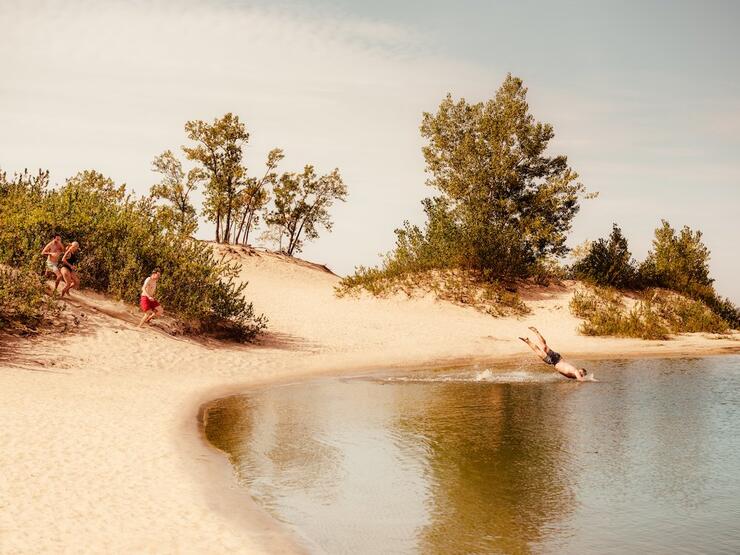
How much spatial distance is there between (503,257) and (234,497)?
95.9 ft

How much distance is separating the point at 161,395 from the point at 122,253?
10.4 m

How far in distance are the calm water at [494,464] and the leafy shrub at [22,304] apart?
7601mm

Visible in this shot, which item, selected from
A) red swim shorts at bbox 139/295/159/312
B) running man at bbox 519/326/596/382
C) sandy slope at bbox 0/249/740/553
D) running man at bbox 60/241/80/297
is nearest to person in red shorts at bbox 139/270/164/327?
red swim shorts at bbox 139/295/159/312

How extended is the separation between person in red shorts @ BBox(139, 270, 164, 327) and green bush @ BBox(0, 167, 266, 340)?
4.07ft

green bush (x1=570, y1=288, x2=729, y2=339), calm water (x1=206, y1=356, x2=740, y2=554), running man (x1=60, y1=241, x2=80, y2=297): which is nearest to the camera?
calm water (x1=206, y1=356, x2=740, y2=554)

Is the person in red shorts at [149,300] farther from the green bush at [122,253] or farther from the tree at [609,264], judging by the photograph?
the tree at [609,264]

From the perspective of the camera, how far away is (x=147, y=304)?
2206 centimetres

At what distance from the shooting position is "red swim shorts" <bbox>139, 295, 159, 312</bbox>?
2195cm

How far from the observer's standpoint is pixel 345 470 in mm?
10695

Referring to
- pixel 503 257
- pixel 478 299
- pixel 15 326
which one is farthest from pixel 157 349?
pixel 503 257

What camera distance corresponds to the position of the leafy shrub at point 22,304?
19.5 meters

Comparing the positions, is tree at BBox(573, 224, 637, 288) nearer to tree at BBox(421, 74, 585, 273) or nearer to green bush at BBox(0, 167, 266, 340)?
tree at BBox(421, 74, 585, 273)

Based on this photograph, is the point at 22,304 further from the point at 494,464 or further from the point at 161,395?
the point at 494,464

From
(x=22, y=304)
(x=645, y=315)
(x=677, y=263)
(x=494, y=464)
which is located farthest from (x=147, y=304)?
(x=677, y=263)
